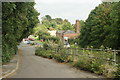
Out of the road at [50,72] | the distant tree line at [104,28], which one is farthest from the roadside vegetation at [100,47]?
the road at [50,72]

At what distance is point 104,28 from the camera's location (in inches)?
1390

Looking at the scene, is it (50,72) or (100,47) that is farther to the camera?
(100,47)

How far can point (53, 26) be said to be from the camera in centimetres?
13488

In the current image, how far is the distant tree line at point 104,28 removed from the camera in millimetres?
28469

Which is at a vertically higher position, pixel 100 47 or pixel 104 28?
pixel 104 28

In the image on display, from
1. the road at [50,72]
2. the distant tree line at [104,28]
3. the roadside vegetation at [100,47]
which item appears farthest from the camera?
the distant tree line at [104,28]

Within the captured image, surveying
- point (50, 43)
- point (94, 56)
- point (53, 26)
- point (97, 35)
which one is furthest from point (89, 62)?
point (53, 26)

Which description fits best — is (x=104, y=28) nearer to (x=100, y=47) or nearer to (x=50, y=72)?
(x=100, y=47)

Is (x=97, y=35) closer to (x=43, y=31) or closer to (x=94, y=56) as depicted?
(x=94, y=56)

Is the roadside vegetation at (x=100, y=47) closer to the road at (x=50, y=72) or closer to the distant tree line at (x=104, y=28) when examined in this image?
the distant tree line at (x=104, y=28)

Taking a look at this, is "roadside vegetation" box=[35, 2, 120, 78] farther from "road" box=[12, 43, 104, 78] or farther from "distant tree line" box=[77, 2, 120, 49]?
"road" box=[12, 43, 104, 78]

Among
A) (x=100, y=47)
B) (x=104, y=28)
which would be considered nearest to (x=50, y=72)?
(x=100, y=47)

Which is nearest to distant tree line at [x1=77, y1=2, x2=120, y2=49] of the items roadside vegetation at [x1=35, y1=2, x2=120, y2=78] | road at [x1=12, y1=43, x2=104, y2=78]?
roadside vegetation at [x1=35, y1=2, x2=120, y2=78]

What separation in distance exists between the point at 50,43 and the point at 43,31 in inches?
2781
